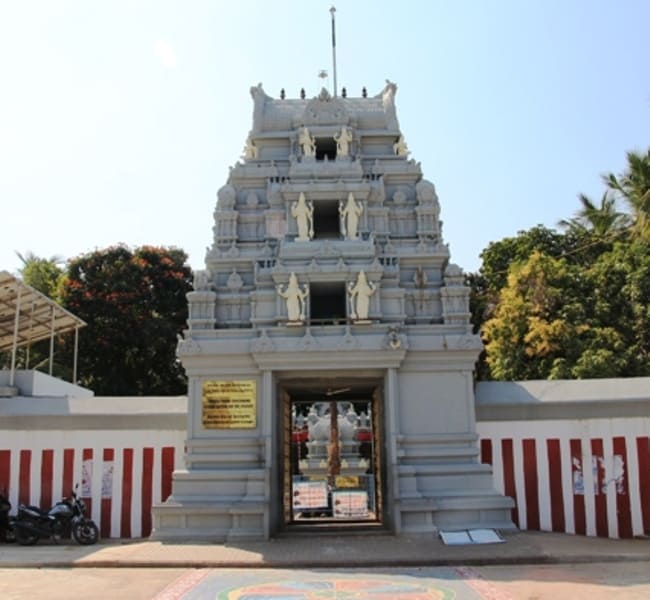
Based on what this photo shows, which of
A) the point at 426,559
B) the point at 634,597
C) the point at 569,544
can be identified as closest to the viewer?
the point at 634,597

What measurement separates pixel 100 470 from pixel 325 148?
9.57m

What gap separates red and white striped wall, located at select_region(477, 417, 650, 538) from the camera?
585 inches

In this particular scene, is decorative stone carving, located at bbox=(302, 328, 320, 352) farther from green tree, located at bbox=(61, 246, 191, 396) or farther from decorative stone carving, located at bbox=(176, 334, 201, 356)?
green tree, located at bbox=(61, 246, 191, 396)

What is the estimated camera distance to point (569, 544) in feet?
43.0

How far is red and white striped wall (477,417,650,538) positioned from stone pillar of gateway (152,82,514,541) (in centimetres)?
102

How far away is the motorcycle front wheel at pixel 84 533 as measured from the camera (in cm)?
1453

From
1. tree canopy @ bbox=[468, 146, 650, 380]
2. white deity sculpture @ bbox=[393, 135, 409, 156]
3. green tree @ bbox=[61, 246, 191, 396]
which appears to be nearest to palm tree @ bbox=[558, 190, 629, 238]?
tree canopy @ bbox=[468, 146, 650, 380]

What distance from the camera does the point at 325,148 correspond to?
1859 cm

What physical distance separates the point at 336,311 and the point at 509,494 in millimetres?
5707

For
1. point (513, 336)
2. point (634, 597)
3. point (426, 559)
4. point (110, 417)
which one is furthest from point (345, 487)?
point (634, 597)

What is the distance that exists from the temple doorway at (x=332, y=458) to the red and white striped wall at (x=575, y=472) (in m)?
2.81

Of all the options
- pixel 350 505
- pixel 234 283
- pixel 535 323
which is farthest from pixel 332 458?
pixel 234 283

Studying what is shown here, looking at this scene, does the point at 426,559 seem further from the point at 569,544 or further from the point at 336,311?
the point at 336,311

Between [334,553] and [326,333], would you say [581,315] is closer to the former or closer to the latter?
[326,333]
